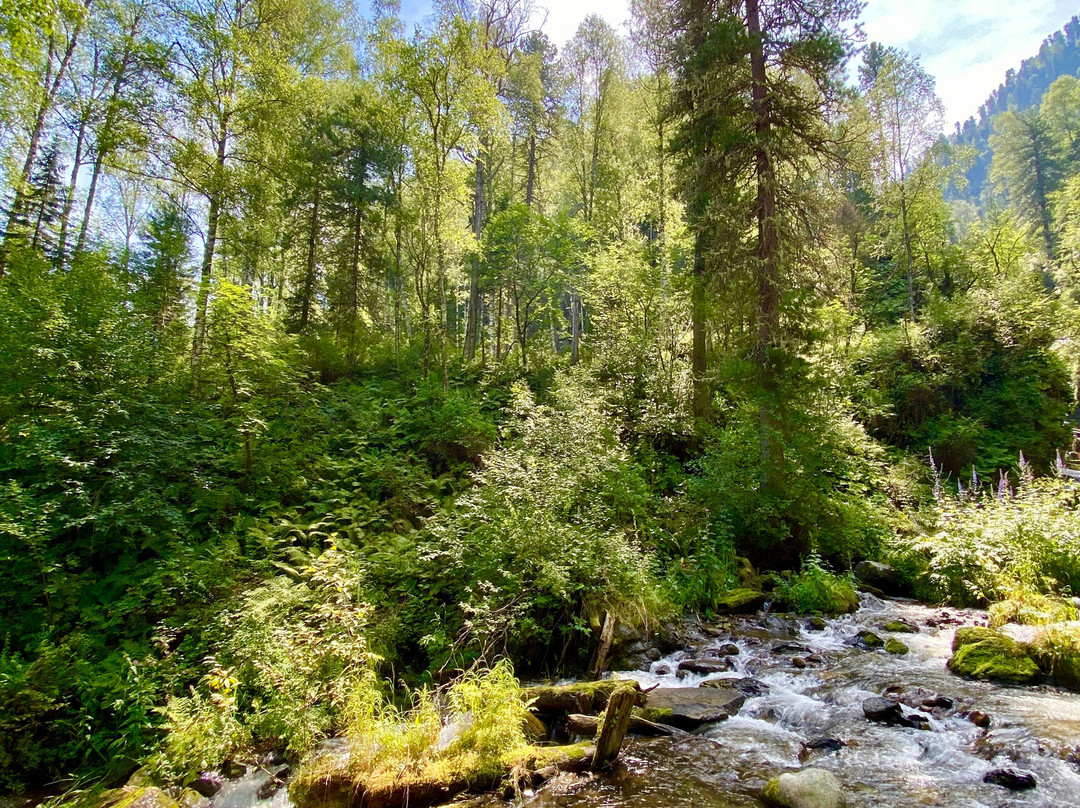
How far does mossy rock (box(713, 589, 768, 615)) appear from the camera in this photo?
8500 millimetres

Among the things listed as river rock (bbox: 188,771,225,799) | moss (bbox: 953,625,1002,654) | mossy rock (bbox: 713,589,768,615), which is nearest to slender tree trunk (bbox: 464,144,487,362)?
mossy rock (bbox: 713,589,768,615)

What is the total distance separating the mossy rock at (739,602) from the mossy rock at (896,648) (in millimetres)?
2122

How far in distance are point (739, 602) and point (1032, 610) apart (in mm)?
3730

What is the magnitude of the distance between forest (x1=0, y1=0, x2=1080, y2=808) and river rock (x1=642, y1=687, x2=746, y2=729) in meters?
1.07

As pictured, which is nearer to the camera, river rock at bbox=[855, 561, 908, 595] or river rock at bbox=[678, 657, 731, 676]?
river rock at bbox=[678, 657, 731, 676]

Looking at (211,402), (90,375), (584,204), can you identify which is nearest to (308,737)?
(90,375)

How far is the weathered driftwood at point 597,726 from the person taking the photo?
16.4ft

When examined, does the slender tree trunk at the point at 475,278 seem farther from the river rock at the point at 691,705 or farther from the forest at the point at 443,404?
the river rock at the point at 691,705

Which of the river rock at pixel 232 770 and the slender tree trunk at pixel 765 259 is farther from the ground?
the slender tree trunk at pixel 765 259

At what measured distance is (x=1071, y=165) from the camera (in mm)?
39469

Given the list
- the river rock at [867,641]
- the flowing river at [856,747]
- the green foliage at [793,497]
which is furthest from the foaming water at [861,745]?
the green foliage at [793,497]

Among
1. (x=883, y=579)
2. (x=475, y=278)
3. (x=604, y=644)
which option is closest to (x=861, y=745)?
(x=604, y=644)

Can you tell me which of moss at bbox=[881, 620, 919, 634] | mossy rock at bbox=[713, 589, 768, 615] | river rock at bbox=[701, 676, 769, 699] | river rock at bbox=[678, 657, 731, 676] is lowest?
river rock at bbox=[701, 676, 769, 699]

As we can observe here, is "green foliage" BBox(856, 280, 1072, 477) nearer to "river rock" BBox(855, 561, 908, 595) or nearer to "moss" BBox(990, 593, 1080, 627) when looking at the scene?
"river rock" BBox(855, 561, 908, 595)
